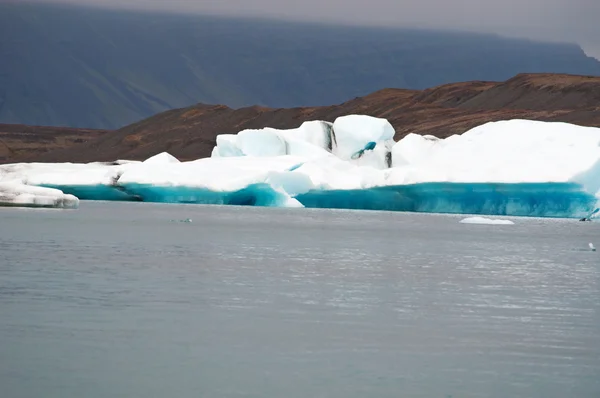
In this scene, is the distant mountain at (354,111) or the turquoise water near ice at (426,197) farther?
the distant mountain at (354,111)

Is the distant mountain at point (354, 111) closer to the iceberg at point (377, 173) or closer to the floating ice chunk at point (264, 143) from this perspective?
the iceberg at point (377, 173)

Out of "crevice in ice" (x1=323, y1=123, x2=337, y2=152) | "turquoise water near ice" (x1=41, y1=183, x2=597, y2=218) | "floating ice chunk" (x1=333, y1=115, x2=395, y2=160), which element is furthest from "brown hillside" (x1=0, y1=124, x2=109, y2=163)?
"floating ice chunk" (x1=333, y1=115, x2=395, y2=160)

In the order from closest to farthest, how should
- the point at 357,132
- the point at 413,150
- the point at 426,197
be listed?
the point at 426,197 → the point at 413,150 → the point at 357,132

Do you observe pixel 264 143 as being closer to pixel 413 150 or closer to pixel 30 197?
pixel 413 150

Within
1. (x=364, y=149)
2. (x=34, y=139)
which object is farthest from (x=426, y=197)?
(x=34, y=139)

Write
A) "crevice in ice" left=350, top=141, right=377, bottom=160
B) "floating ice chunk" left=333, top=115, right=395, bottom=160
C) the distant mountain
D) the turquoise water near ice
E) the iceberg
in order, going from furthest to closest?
the distant mountain, "crevice in ice" left=350, top=141, right=377, bottom=160, "floating ice chunk" left=333, top=115, right=395, bottom=160, the turquoise water near ice, the iceberg

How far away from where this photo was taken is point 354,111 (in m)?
105

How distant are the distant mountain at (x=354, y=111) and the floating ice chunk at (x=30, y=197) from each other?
53403 millimetres

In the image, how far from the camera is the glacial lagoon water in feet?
23.6

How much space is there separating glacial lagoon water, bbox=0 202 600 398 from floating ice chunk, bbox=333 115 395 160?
22.1 metres

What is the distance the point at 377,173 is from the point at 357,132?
→ 6.59 m

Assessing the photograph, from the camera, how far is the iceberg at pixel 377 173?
32.2 meters

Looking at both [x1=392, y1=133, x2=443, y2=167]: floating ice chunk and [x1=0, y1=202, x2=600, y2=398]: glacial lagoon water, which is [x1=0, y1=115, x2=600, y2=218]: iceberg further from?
[x1=0, y1=202, x2=600, y2=398]: glacial lagoon water

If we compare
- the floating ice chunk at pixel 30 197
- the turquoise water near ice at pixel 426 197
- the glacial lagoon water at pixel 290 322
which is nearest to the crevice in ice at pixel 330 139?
the turquoise water near ice at pixel 426 197
